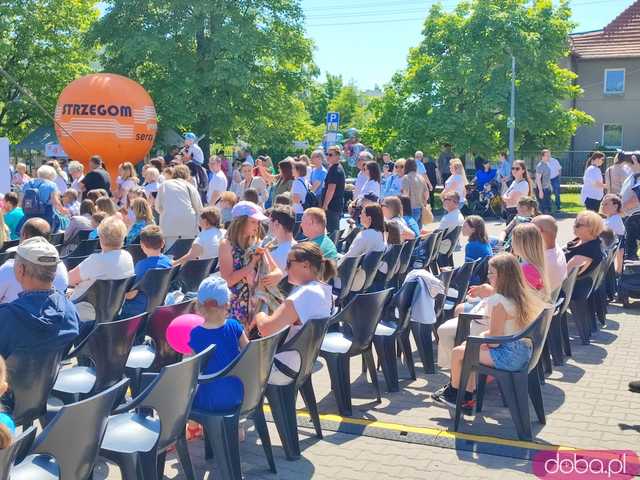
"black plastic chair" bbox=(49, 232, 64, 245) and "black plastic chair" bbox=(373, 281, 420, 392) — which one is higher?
"black plastic chair" bbox=(49, 232, 64, 245)

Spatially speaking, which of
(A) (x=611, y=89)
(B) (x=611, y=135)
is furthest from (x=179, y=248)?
(A) (x=611, y=89)

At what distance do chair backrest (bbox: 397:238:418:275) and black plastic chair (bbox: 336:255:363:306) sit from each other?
1.06 meters

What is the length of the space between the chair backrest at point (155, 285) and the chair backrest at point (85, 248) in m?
2.57

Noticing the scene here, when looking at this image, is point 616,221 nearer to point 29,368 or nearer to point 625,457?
point 625,457

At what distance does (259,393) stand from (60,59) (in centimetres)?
3307

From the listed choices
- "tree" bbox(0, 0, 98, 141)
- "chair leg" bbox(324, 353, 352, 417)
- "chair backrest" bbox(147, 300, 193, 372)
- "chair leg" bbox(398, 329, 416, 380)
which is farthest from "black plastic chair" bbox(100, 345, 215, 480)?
"tree" bbox(0, 0, 98, 141)

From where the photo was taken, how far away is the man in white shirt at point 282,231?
21.7 ft

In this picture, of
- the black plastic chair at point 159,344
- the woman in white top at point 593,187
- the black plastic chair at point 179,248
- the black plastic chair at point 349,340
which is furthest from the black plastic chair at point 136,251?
the woman in white top at point 593,187

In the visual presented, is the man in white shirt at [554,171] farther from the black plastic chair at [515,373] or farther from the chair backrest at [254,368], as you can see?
the chair backrest at [254,368]

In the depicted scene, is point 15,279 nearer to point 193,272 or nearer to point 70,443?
point 193,272

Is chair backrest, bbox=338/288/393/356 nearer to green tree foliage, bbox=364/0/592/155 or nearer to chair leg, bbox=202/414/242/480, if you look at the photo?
chair leg, bbox=202/414/242/480

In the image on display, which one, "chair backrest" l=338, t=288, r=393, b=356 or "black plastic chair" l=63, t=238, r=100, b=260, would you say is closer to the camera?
"chair backrest" l=338, t=288, r=393, b=356

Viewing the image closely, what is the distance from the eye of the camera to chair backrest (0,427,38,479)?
9.47ft

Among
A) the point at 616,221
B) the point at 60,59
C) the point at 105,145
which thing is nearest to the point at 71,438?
the point at 616,221
